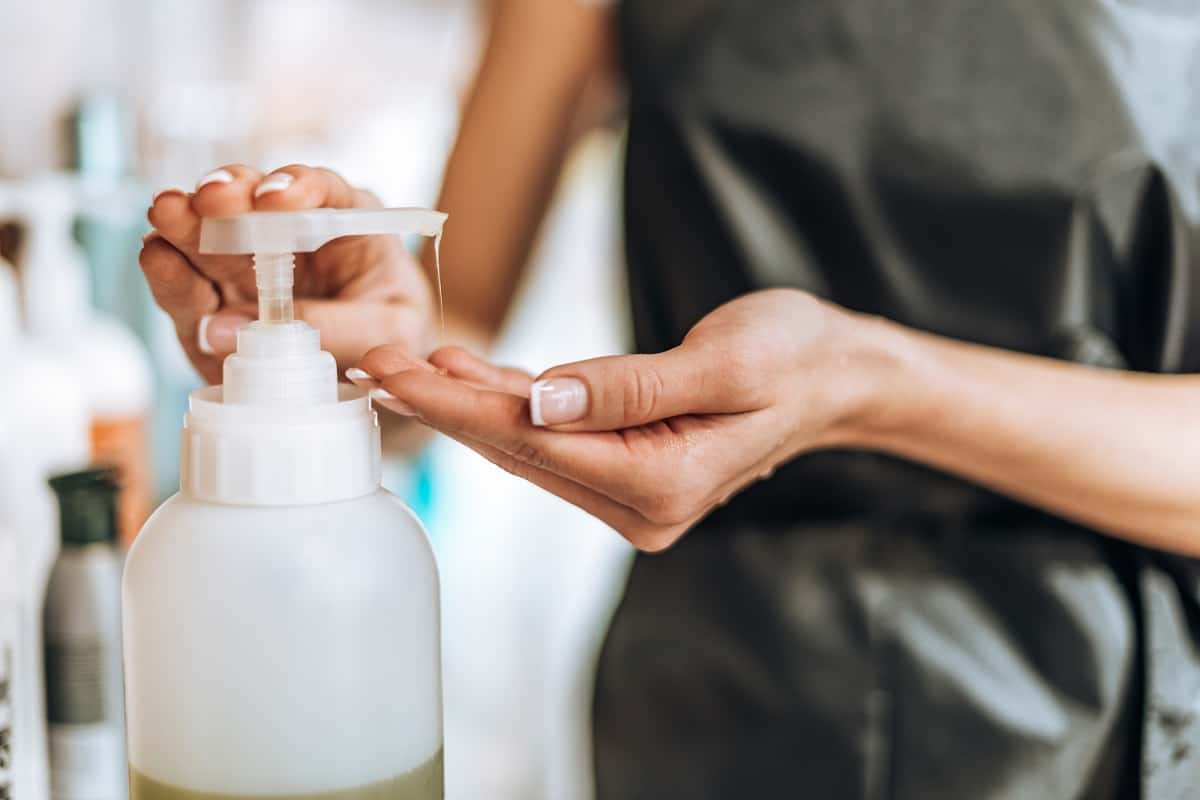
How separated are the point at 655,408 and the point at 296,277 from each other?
16 centimetres

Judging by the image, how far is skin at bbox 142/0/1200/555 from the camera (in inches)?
A: 13.9

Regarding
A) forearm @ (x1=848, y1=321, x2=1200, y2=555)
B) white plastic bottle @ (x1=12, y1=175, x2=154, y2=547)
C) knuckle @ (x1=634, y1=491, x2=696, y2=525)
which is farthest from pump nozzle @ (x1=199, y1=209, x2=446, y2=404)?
white plastic bottle @ (x1=12, y1=175, x2=154, y2=547)

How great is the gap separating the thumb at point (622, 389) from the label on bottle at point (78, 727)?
216mm

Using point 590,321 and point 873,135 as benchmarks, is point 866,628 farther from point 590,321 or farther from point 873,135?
point 590,321

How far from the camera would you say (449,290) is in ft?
2.52

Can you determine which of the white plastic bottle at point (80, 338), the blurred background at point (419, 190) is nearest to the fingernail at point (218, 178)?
the white plastic bottle at point (80, 338)

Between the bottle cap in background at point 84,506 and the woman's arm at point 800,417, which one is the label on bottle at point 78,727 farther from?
the woman's arm at point 800,417

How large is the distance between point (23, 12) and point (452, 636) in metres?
0.79

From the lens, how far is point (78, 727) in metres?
0.43

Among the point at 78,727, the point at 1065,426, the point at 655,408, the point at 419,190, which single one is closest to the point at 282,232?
the point at 655,408

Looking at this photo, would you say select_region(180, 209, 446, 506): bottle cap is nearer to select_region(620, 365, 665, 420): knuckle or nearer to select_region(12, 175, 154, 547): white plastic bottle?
select_region(620, 365, 665, 420): knuckle

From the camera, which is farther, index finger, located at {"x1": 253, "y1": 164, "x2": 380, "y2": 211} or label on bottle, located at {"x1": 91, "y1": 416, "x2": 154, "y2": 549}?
label on bottle, located at {"x1": 91, "y1": 416, "x2": 154, "y2": 549}

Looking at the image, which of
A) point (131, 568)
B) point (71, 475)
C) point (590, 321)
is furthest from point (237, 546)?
point (590, 321)

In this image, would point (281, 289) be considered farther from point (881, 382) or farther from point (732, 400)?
point (881, 382)
